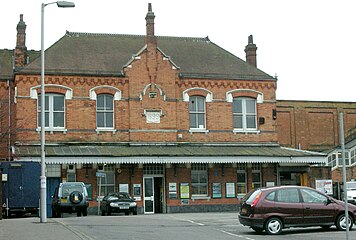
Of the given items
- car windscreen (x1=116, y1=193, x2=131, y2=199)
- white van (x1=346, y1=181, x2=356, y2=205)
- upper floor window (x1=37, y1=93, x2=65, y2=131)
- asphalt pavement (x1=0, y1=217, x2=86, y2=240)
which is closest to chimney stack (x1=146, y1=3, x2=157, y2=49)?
upper floor window (x1=37, y1=93, x2=65, y2=131)

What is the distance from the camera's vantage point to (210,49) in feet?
137

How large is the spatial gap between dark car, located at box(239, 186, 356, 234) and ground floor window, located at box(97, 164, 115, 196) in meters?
16.2

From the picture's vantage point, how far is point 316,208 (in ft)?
65.3

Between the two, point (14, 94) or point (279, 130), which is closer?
point (14, 94)

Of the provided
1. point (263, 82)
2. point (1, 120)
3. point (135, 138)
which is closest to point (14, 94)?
point (1, 120)

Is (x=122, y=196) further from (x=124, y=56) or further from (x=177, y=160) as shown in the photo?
(x=124, y=56)

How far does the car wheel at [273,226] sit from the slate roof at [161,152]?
1487 cm

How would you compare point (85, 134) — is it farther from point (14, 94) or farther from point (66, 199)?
point (66, 199)

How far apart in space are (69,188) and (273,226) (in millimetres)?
12927

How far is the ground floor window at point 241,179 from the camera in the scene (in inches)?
1485

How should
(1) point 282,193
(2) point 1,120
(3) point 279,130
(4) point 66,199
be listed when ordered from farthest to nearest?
(3) point 279,130 → (2) point 1,120 → (4) point 66,199 → (1) point 282,193

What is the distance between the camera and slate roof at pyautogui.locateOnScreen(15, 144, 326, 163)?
33.2m

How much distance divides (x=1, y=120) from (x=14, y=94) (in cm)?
176

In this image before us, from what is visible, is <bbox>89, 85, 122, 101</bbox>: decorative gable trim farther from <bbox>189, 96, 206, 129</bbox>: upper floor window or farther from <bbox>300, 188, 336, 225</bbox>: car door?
<bbox>300, 188, 336, 225</bbox>: car door
